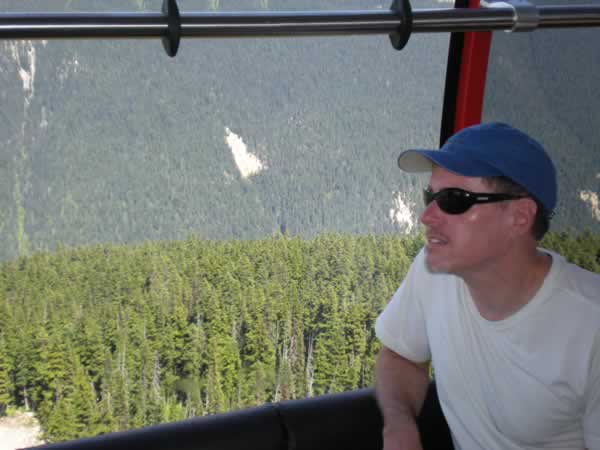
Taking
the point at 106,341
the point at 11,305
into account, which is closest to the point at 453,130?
the point at 106,341

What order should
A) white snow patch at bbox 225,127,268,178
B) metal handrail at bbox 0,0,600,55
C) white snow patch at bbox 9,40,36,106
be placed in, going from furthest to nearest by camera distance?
white snow patch at bbox 225,127,268,178, white snow patch at bbox 9,40,36,106, metal handrail at bbox 0,0,600,55

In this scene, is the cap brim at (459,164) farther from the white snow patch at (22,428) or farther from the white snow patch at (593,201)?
the white snow patch at (22,428)

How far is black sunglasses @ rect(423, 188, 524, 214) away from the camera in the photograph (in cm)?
191

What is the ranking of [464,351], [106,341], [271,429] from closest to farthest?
[464,351] → [271,429] → [106,341]

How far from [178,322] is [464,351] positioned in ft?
4.68

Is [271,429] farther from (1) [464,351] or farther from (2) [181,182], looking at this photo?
(2) [181,182]

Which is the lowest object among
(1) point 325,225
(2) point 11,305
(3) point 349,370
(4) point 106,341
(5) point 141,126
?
(3) point 349,370

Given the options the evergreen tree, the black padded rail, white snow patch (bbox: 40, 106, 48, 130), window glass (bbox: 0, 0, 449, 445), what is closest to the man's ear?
the black padded rail

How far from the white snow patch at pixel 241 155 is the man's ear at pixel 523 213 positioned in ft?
4.22

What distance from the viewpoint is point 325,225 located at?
319 centimetres

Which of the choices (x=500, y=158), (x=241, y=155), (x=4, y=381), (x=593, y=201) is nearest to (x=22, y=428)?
(x=4, y=381)

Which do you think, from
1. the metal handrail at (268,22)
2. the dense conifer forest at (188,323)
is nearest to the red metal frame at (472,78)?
the dense conifer forest at (188,323)

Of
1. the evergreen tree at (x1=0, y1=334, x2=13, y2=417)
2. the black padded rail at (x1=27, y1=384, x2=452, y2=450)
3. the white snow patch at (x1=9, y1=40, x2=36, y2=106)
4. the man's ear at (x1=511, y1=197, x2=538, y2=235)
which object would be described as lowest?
the evergreen tree at (x1=0, y1=334, x2=13, y2=417)

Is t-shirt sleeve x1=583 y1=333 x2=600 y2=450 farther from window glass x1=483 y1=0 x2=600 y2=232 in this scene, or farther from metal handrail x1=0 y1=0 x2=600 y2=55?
window glass x1=483 y1=0 x2=600 y2=232
